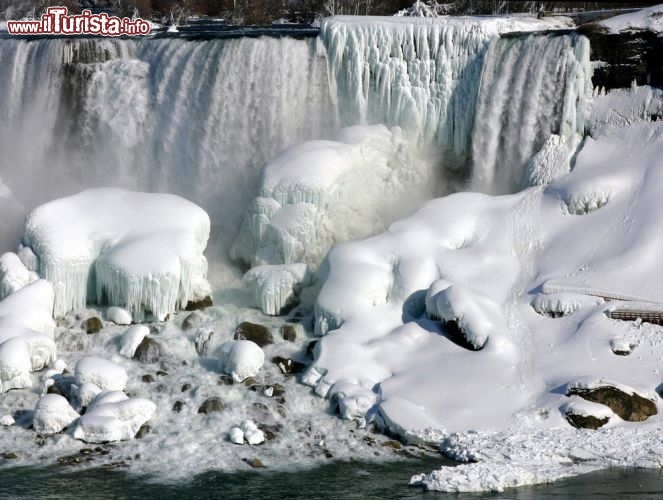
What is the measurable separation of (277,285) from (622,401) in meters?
4.87

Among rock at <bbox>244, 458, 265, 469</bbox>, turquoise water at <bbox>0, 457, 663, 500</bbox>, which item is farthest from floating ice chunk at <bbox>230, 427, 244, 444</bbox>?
turquoise water at <bbox>0, 457, 663, 500</bbox>

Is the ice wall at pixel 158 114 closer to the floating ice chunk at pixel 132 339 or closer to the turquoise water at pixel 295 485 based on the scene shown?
the floating ice chunk at pixel 132 339

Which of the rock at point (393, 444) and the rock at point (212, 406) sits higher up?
the rock at point (212, 406)

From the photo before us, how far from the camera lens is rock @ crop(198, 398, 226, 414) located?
14.1 metres

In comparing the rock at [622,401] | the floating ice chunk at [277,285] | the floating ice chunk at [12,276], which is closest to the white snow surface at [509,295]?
the rock at [622,401]

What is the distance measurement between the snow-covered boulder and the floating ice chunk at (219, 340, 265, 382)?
1396 mm

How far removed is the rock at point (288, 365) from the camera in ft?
49.5

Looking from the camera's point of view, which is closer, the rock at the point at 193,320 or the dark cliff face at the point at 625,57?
the rock at the point at 193,320

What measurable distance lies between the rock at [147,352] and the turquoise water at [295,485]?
8.70ft

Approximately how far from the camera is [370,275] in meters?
15.7

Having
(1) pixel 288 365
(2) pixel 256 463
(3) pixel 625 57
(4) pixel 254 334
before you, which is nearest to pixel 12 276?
(4) pixel 254 334

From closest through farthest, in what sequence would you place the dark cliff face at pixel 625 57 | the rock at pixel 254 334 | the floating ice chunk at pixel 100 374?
the floating ice chunk at pixel 100 374 → the rock at pixel 254 334 → the dark cliff face at pixel 625 57

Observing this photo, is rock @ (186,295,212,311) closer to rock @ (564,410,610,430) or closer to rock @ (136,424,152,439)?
rock @ (136,424,152,439)

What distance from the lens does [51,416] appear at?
13.7 meters
